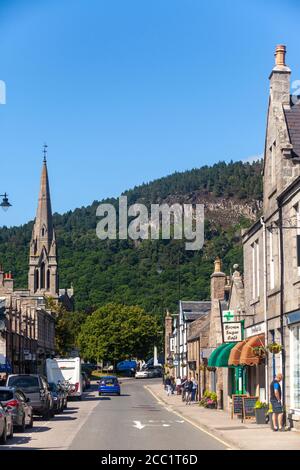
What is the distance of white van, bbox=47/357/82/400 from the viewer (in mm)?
54812

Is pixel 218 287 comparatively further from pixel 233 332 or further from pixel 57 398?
pixel 233 332

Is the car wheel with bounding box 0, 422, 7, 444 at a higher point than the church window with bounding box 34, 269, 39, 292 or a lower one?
lower

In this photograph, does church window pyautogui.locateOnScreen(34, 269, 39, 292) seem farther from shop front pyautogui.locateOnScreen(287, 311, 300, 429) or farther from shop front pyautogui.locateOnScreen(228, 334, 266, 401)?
shop front pyautogui.locateOnScreen(287, 311, 300, 429)

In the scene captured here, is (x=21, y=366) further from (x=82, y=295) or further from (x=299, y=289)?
(x=82, y=295)

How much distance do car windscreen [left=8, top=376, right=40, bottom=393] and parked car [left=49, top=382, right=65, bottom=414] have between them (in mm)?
3425

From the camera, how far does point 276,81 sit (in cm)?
2892

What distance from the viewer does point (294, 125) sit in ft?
92.8

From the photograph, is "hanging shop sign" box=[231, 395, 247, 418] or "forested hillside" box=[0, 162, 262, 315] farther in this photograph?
"forested hillside" box=[0, 162, 262, 315]

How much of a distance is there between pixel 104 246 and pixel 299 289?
399 feet

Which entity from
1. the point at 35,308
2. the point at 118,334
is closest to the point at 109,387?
the point at 35,308

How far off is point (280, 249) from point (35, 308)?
5948 cm

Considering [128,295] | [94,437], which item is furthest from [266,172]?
[128,295]

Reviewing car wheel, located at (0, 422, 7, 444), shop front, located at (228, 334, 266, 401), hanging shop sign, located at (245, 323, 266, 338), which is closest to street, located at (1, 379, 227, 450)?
car wheel, located at (0, 422, 7, 444)
